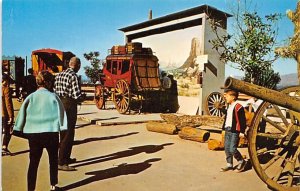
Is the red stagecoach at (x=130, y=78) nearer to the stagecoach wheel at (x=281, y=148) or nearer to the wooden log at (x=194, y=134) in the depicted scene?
the wooden log at (x=194, y=134)

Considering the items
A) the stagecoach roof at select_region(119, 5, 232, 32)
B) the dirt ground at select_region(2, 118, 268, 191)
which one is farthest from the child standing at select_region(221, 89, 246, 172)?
the stagecoach roof at select_region(119, 5, 232, 32)

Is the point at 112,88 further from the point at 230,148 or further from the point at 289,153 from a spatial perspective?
the point at 289,153

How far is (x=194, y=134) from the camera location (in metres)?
5.63

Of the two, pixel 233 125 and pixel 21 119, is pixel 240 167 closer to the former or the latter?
pixel 233 125

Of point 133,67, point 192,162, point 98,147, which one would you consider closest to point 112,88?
point 133,67

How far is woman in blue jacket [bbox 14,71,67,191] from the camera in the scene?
117 inches

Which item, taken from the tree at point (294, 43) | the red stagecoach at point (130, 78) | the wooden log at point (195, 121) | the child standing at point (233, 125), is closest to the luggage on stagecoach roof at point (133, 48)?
the red stagecoach at point (130, 78)

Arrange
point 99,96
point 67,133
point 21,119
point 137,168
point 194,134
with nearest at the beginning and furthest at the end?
point 21,119, point 67,133, point 137,168, point 194,134, point 99,96

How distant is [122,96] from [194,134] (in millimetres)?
3899

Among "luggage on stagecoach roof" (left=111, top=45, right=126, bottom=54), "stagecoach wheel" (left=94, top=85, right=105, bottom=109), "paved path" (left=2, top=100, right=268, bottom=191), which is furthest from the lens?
"stagecoach wheel" (left=94, top=85, right=105, bottom=109)

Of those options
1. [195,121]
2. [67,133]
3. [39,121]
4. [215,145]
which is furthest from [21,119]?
[195,121]

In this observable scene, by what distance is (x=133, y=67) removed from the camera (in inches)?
359

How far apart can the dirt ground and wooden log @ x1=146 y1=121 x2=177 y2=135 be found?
47cm

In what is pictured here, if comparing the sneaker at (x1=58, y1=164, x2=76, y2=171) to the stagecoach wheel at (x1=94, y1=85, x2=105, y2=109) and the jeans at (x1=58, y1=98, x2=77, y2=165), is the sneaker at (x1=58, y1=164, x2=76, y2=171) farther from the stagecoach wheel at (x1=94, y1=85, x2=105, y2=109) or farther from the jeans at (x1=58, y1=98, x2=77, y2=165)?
the stagecoach wheel at (x1=94, y1=85, x2=105, y2=109)
